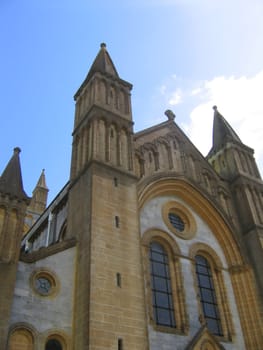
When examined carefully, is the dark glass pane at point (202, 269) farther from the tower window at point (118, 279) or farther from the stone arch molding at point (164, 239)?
the tower window at point (118, 279)

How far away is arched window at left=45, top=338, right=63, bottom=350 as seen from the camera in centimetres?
1320

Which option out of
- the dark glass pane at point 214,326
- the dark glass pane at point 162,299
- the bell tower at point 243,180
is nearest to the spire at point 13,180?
the dark glass pane at point 162,299

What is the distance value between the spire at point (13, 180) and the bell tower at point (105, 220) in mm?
2735

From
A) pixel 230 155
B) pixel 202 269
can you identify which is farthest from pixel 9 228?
pixel 230 155

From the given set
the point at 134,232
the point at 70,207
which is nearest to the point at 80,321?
the point at 134,232

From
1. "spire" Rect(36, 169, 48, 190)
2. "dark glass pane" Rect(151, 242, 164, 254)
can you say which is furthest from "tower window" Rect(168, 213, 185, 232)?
"spire" Rect(36, 169, 48, 190)

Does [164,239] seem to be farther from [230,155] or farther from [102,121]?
[230,155]

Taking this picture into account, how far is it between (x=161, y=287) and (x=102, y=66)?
12.9 meters

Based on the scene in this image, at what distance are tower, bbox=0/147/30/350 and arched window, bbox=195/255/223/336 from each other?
959 centimetres

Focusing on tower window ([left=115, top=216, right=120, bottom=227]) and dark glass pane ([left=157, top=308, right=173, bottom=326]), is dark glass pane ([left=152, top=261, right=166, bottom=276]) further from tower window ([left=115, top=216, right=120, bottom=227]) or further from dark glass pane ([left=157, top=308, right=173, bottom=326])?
tower window ([left=115, top=216, right=120, bottom=227])

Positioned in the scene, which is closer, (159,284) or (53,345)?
Result: (53,345)

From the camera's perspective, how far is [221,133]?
28.5m

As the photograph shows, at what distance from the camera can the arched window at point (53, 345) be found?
43.3ft

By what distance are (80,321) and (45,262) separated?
250 cm
